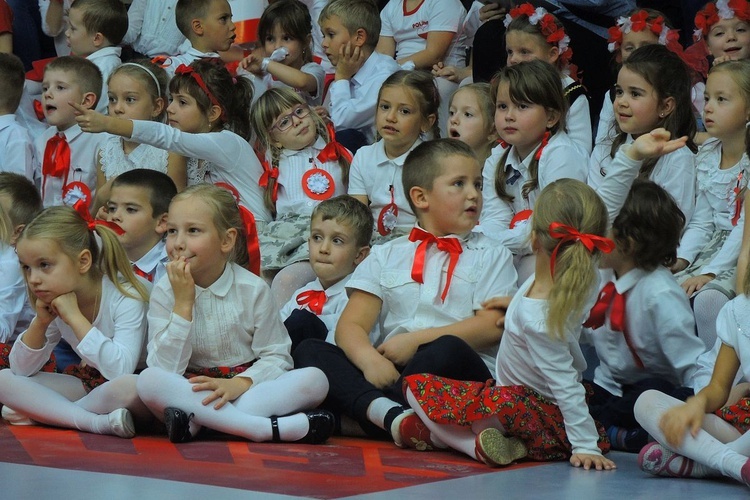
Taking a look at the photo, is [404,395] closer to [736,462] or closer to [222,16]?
[736,462]

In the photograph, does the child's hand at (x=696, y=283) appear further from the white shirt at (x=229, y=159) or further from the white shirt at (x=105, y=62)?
the white shirt at (x=105, y=62)

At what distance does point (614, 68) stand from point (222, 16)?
2.11 meters

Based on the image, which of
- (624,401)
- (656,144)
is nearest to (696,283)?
(624,401)

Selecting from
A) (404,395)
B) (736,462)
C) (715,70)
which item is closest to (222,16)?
(715,70)

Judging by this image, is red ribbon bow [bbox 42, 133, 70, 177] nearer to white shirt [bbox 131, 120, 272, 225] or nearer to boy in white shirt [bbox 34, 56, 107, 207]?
boy in white shirt [bbox 34, 56, 107, 207]

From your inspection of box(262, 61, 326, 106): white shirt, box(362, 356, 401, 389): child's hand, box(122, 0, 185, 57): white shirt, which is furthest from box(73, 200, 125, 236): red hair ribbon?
box(122, 0, 185, 57): white shirt

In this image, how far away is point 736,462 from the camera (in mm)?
2891

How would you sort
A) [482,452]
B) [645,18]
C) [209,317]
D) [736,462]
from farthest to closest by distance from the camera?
[645,18] → [209,317] → [482,452] → [736,462]

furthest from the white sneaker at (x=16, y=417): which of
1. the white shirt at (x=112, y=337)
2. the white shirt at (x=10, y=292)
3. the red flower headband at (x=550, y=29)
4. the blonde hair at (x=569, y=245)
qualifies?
the red flower headband at (x=550, y=29)

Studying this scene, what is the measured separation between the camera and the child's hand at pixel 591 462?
3.12 m

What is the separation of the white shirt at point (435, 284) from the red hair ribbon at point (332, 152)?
1351mm

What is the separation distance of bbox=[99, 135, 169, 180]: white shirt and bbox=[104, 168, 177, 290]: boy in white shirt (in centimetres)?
70

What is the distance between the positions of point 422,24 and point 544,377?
3.43 meters

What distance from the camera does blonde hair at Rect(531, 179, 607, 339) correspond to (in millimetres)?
3129
